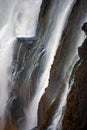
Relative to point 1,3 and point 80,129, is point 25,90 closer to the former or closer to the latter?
point 80,129

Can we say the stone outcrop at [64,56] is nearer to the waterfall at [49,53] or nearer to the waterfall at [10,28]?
the waterfall at [49,53]

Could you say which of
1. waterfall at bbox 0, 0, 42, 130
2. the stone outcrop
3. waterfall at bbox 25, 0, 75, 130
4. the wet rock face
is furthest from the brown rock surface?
waterfall at bbox 0, 0, 42, 130

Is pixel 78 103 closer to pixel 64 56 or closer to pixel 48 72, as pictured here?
pixel 64 56

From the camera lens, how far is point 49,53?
14.9 metres

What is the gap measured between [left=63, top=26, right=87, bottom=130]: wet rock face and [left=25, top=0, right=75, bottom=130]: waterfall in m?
4.66

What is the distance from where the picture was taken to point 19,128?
1448 cm

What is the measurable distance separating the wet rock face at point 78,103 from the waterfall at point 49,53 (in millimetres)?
4660

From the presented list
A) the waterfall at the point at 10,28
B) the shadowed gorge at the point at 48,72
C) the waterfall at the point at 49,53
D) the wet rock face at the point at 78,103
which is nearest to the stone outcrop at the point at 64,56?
the shadowed gorge at the point at 48,72

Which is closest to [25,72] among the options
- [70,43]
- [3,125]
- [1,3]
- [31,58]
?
Answer: [31,58]

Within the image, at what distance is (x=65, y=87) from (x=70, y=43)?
176 cm

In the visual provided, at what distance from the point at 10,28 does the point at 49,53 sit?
9.05 m

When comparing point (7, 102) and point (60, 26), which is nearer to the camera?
point (60, 26)

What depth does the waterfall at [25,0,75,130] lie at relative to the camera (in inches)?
560

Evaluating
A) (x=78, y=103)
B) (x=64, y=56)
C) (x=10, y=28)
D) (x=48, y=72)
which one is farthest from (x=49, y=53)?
(x=10, y=28)
